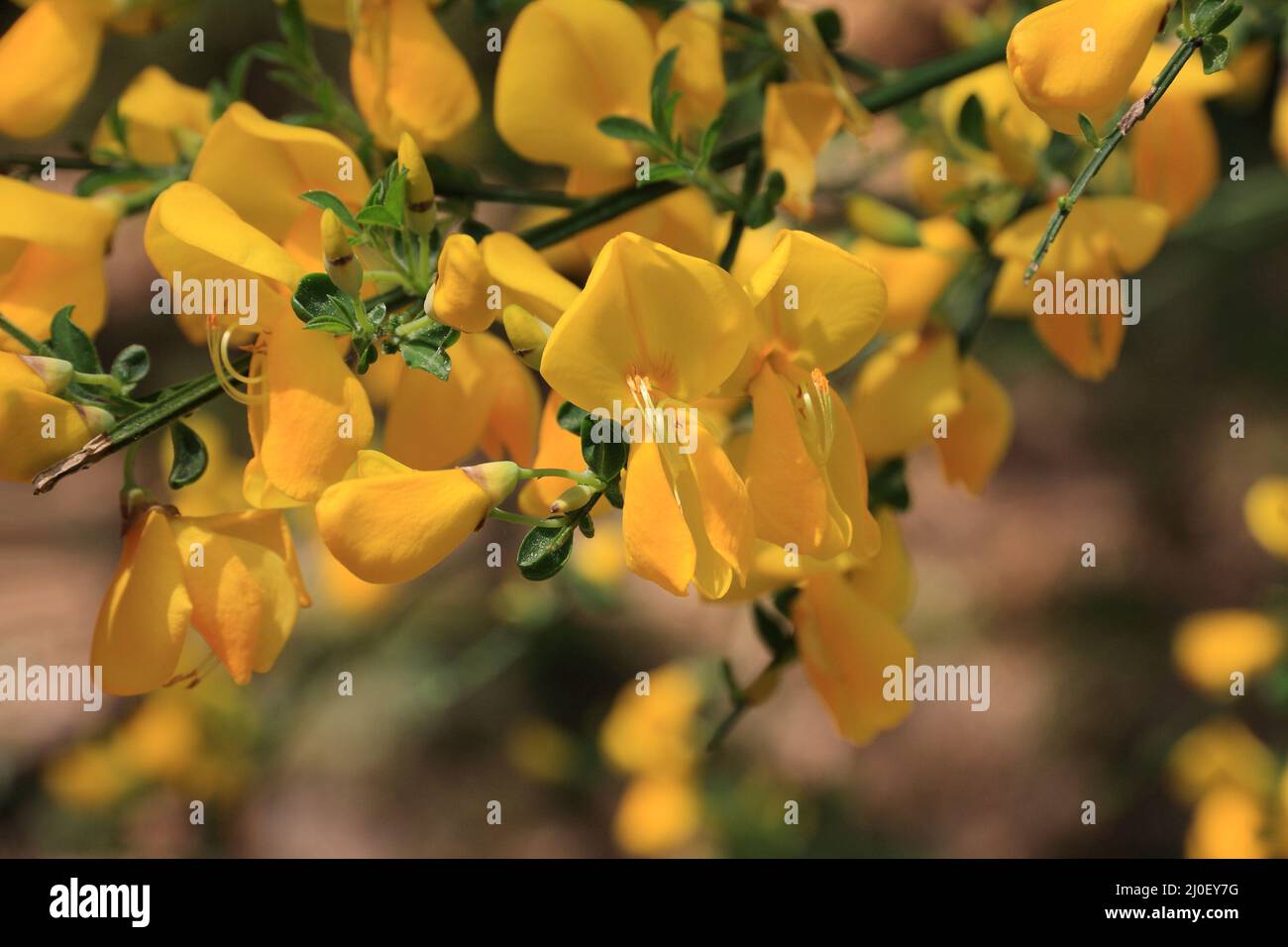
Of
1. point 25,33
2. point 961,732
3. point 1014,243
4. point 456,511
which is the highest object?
point 25,33

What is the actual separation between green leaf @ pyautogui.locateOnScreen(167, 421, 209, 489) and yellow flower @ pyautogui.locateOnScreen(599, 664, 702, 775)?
0.99 meters

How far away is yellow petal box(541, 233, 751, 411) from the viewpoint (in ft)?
1.94

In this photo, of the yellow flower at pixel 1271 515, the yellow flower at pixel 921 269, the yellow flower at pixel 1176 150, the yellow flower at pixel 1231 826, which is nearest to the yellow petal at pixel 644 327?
the yellow flower at pixel 921 269

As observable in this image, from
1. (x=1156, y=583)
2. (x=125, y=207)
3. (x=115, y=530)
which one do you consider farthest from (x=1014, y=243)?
(x=115, y=530)

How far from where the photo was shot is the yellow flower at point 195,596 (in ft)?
2.22

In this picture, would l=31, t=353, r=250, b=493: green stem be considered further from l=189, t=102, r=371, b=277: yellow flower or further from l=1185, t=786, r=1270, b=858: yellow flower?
l=1185, t=786, r=1270, b=858: yellow flower

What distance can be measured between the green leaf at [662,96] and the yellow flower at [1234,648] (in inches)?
41.7

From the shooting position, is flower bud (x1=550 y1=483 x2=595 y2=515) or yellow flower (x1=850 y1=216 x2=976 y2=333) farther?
yellow flower (x1=850 y1=216 x2=976 y2=333)

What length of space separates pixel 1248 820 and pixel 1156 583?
84 centimetres

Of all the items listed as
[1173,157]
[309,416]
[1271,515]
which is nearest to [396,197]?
[309,416]

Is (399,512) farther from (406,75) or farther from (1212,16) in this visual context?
(1212,16)

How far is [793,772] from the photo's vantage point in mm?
2162

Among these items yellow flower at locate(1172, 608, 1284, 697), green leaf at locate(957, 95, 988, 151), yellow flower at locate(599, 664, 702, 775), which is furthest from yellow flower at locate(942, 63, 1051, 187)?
yellow flower at locate(599, 664, 702, 775)
